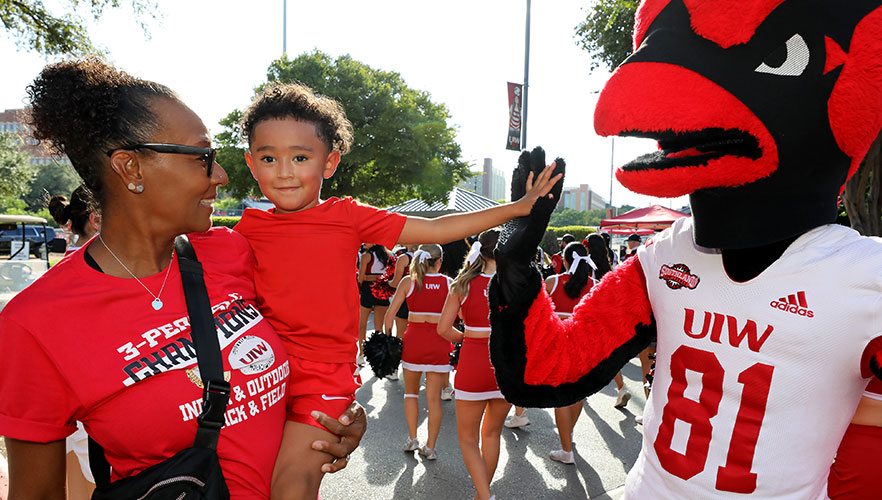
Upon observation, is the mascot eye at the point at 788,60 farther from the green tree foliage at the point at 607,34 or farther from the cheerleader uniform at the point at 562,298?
the green tree foliage at the point at 607,34

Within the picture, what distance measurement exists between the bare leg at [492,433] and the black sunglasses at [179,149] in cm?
299

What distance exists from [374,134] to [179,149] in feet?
70.4

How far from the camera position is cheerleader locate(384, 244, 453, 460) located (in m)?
4.76

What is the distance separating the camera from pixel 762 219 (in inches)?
55.9

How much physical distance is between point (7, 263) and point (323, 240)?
39.2 feet

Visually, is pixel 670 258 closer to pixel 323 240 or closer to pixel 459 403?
pixel 323 240

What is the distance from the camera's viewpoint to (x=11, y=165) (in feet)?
101

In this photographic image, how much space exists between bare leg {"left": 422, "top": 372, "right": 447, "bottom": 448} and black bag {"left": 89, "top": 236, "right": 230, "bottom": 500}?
3.47 meters

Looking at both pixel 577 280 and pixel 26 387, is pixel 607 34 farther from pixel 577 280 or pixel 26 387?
pixel 26 387

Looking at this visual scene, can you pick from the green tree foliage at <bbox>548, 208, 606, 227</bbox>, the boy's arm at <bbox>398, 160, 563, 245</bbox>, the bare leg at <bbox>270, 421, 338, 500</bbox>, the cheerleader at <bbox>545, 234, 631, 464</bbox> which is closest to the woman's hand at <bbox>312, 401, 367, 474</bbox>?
the bare leg at <bbox>270, 421, 338, 500</bbox>

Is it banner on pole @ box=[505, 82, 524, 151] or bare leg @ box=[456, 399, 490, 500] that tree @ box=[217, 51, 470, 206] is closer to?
banner on pole @ box=[505, 82, 524, 151]

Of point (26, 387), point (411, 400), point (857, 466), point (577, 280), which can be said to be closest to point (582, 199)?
point (577, 280)

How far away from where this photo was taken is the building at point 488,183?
82.3 meters

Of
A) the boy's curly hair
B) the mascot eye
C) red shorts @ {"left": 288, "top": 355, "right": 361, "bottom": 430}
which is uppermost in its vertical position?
the mascot eye
